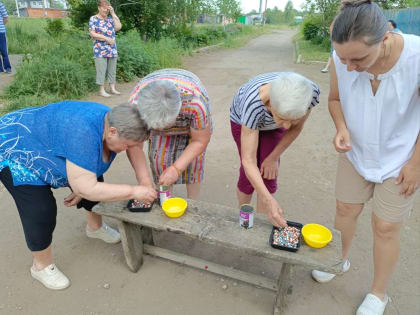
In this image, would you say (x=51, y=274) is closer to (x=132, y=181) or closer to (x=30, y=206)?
(x=30, y=206)

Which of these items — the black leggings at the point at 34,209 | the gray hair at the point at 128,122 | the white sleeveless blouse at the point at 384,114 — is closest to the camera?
the white sleeveless blouse at the point at 384,114

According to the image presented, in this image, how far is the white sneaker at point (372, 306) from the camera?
80.4 inches

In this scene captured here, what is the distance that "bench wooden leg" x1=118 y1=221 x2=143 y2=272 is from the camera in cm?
226

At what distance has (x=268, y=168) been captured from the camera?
2432 millimetres

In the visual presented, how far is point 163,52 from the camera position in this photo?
948 cm

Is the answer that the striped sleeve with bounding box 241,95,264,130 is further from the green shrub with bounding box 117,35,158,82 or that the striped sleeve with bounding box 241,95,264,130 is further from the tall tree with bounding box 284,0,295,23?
the tall tree with bounding box 284,0,295,23

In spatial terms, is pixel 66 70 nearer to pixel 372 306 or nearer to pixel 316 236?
pixel 316 236

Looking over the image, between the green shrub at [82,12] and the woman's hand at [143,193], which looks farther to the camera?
the green shrub at [82,12]

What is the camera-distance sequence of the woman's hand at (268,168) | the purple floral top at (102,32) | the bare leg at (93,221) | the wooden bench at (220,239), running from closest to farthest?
the wooden bench at (220,239)
the woman's hand at (268,168)
the bare leg at (93,221)
the purple floral top at (102,32)

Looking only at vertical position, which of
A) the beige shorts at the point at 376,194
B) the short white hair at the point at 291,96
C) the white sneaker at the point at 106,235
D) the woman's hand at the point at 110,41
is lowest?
the white sneaker at the point at 106,235

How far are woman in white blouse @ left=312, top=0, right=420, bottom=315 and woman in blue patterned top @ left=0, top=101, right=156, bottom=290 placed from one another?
112 cm

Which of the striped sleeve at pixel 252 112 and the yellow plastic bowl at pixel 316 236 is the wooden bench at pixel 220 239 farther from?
the striped sleeve at pixel 252 112

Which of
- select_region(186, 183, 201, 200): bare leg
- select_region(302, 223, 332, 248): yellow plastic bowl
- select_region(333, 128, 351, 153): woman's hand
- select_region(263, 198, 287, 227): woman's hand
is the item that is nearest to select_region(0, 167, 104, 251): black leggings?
select_region(186, 183, 201, 200): bare leg

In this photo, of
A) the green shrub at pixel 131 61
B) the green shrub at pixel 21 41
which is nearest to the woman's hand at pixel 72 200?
the green shrub at pixel 131 61
